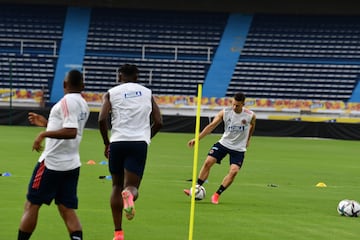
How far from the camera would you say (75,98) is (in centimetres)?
809

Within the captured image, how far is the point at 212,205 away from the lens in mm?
14016

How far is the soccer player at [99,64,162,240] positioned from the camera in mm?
9414

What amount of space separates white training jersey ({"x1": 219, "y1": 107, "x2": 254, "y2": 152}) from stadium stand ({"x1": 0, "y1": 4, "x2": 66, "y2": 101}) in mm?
36616

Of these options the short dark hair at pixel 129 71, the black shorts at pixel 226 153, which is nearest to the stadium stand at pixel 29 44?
the black shorts at pixel 226 153

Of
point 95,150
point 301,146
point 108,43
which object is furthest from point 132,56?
point 95,150

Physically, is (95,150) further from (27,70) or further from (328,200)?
(27,70)

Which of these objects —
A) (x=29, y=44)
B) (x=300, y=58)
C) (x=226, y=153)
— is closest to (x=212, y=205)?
(x=226, y=153)

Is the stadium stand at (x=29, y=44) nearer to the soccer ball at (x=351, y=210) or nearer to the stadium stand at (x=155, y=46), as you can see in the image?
the stadium stand at (x=155, y=46)

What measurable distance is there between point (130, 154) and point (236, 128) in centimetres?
571

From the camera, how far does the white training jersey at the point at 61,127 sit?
8.02m

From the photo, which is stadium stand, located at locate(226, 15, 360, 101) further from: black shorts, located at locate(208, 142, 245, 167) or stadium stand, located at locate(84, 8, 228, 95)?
black shorts, located at locate(208, 142, 245, 167)

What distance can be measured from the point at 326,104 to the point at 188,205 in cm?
3595

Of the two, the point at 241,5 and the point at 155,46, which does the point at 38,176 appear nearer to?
the point at 155,46

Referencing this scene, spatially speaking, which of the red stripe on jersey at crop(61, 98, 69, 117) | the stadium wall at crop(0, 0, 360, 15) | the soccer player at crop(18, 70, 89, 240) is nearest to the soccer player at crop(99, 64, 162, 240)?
the soccer player at crop(18, 70, 89, 240)
